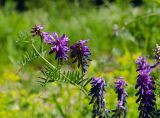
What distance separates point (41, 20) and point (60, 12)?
2172mm

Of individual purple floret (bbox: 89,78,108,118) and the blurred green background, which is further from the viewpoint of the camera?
the blurred green background

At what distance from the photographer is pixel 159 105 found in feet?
8.49

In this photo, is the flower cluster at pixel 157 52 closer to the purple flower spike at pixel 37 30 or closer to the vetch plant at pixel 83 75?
the vetch plant at pixel 83 75

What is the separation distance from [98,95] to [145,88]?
194 millimetres

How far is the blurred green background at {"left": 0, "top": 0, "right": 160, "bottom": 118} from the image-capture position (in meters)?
3.74

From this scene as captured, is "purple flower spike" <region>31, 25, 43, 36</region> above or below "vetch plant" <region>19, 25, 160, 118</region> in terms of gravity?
above

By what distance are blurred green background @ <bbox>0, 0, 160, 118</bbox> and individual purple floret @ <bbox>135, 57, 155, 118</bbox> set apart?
0.23ft

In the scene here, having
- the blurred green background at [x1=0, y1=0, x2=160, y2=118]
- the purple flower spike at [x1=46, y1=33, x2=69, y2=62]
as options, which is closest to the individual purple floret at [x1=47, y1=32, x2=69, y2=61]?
the purple flower spike at [x1=46, y1=33, x2=69, y2=62]

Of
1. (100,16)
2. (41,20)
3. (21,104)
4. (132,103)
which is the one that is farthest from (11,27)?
(132,103)

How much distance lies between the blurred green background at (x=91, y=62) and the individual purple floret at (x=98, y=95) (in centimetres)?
16

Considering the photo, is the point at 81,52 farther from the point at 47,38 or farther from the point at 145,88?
the point at 145,88

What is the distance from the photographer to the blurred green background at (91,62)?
3743 millimetres

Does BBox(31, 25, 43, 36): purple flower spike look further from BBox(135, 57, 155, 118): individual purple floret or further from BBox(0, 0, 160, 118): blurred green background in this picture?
BBox(135, 57, 155, 118): individual purple floret

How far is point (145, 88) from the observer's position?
86.6 inches
